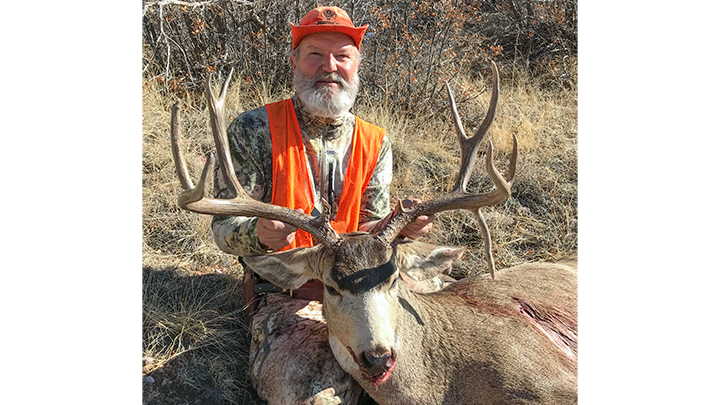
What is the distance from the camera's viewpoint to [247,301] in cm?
399

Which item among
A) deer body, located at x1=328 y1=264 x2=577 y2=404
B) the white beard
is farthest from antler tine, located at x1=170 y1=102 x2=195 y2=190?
the white beard

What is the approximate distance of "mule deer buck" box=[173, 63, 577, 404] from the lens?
2785 mm

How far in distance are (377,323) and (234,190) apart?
3.54 ft

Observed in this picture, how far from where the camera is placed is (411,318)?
3160mm

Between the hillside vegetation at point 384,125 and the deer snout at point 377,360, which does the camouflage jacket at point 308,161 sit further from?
the deer snout at point 377,360

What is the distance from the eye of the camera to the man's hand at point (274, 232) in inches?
121

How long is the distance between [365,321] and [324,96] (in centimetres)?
178

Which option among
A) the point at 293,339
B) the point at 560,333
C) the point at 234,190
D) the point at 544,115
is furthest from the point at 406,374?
the point at 544,115

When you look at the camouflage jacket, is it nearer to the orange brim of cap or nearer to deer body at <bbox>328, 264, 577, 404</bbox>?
the orange brim of cap

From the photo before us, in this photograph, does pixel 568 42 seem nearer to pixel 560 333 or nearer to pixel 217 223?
pixel 560 333

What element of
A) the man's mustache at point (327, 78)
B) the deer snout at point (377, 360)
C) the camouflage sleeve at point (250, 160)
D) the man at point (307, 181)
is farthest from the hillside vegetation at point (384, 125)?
the deer snout at point (377, 360)

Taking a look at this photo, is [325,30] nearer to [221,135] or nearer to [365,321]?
[221,135]

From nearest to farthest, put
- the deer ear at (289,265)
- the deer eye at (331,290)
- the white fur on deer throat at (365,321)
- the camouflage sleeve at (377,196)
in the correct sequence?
the white fur on deer throat at (365,321), the deer eye at (331,290), the deer ear at (289,265), the camouflage sleeve at (377,196)

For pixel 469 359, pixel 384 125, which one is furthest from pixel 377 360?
pixel 384 125
